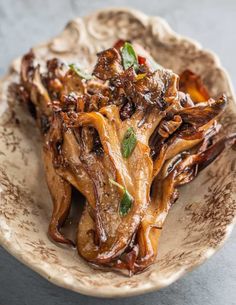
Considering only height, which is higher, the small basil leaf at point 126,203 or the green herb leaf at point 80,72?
the green herb leaf at point 80,72

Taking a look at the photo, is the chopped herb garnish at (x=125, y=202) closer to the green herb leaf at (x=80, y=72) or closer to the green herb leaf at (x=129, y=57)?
the green herb leaf at (x=129, y=57)

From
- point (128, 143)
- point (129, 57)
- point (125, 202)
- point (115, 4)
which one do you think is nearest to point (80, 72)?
point (129, 57)

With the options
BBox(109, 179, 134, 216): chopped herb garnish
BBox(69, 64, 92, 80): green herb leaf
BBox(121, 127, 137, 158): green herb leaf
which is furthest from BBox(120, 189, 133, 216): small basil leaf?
BBox(69, 64, 92, 80): green herb leaf

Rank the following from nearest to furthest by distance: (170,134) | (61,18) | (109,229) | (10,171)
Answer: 1. (109,229)
2. (170,134)
3. (10,171)
4. (61,18)

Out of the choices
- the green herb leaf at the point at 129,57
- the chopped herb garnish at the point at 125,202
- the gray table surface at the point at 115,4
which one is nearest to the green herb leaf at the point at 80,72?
the green herb leaf at the point at 129,57

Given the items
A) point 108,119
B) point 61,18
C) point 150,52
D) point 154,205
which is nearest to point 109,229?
point 154,205

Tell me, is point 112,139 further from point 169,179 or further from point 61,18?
point 61,18

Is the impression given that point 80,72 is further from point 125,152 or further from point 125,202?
point 125,202

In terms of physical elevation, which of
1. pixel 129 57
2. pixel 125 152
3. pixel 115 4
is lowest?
pixel 115 4
